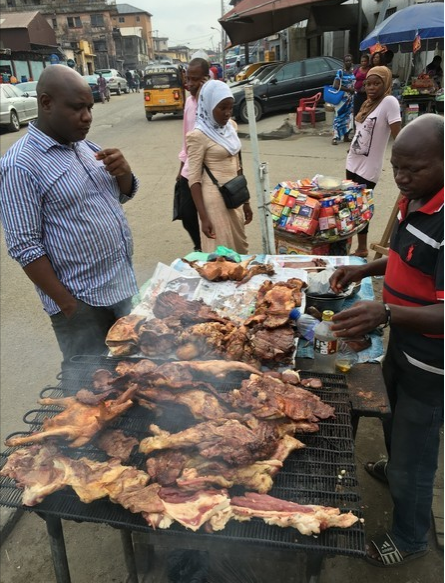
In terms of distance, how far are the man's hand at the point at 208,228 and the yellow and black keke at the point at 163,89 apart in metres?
17.3

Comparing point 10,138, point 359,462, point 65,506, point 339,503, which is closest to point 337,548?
point 339,503

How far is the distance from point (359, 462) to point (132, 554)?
1.72 metres

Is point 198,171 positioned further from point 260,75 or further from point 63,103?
point 260,75

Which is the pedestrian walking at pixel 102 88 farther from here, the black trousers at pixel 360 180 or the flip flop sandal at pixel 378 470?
the flip flop sandal at pixel 378 470

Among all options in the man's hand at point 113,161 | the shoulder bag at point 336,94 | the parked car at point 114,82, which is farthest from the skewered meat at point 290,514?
the parked car at point 114,82

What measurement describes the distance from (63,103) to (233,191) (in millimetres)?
1986

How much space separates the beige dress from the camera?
13.1 feet

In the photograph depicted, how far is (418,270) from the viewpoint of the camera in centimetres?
177

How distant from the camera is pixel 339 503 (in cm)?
154

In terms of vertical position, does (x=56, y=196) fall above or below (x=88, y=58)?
below

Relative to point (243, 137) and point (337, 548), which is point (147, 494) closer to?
point (337, 548)

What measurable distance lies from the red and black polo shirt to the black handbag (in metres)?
2.29

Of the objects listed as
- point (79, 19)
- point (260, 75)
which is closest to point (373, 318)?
point (260, 75)

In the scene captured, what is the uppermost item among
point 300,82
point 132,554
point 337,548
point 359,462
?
point 300,82
